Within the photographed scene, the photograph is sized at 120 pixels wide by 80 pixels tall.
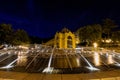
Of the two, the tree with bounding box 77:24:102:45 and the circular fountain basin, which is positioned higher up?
the tree with bounding box 77:24:102:45

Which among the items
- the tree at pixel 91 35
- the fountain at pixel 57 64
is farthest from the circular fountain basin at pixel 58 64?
the tree at pixel 91 35

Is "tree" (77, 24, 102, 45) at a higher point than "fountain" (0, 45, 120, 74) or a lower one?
higher

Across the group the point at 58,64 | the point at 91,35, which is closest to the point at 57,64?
the point at 58,64

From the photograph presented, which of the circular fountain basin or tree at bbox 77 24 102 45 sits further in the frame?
tree at bbox 77 24 102 45

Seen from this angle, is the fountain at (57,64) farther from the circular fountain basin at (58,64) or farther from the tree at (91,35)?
the tree at (91,35)

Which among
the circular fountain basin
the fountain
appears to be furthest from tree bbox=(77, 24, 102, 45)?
the circular fountain basin

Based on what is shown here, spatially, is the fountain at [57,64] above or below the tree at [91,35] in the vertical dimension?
below

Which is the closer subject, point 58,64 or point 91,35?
point 58,64

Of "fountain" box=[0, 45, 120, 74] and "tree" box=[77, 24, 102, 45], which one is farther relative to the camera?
"tree" box=[77, 24, 102, 45]

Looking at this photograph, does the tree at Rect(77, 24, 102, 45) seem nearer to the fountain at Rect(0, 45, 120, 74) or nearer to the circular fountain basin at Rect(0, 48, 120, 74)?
the fountain at Rect(0, 45, 120, 74)

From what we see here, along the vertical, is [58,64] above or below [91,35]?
below

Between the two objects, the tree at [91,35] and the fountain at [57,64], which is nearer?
the fountain at [57,64]

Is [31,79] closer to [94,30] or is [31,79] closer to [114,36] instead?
[94,30]

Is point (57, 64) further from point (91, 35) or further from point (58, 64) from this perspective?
point (91, 35)
